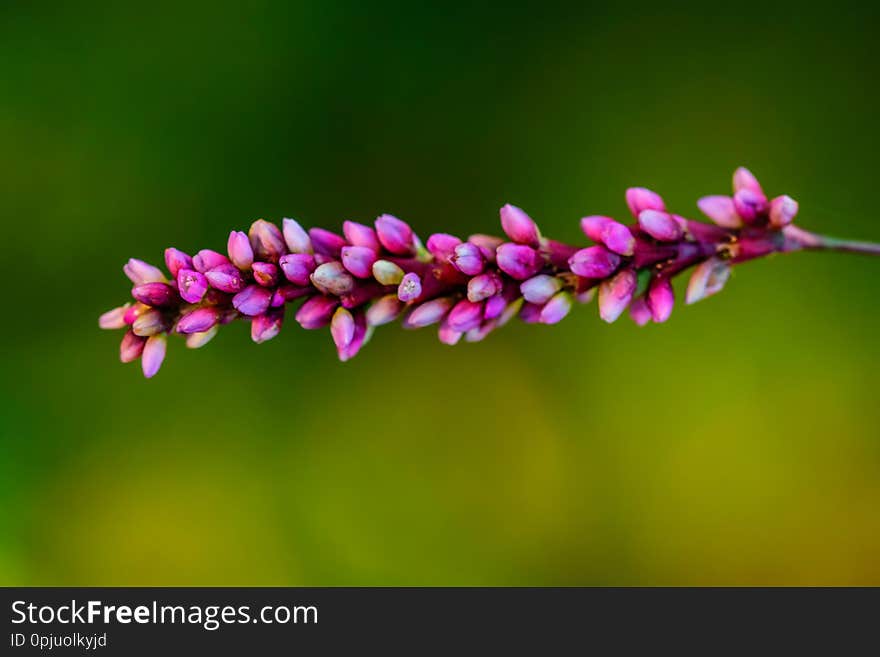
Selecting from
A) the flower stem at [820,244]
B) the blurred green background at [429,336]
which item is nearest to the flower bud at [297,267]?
the flower stem at [820,244]

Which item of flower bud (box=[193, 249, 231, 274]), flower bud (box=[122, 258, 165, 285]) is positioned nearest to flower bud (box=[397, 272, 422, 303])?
flower bud (box=[193, 249, 231, 274])

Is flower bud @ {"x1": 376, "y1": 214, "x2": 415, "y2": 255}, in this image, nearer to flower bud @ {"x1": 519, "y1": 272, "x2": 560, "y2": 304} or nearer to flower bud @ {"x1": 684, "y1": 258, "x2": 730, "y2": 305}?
flower bud @ {"x1": 519, "y1": 272, "x2": 560, "y2": 304}

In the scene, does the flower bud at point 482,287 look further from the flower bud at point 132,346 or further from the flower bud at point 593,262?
the flower bud at point 132,346

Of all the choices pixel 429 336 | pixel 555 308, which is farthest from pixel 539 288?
pixel 429 336

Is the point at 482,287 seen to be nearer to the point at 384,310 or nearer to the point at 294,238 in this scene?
the point at 384,310

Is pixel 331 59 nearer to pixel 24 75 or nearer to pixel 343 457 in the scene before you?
pixel 24 75

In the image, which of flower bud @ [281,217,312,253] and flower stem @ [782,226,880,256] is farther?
flower bud @ [281,217,312,253]

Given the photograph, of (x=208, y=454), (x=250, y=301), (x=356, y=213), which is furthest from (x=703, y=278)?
(x=208, y=454)
